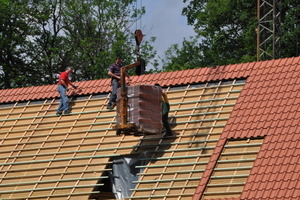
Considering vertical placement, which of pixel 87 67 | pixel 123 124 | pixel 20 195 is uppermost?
pixel 123 124

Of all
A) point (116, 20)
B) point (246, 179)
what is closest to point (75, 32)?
point (116, 20)

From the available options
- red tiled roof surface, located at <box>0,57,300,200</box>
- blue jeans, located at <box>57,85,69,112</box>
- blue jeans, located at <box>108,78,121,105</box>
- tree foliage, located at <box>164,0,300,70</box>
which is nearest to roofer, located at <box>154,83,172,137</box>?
red tiled roof surface, located at <box>0,57,300,200</box>

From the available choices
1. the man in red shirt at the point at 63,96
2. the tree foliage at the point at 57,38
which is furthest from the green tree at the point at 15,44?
the man in red shirt at the point at 63,96

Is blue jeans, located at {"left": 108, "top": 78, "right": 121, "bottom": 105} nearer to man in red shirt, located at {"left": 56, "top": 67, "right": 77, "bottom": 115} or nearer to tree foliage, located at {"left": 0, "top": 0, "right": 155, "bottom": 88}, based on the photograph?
man in red shirt, located at {"left": 56, "top": 67, "right": 77, "bottom": 115}

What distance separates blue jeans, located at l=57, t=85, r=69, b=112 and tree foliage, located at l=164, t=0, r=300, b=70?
2154 centimetres

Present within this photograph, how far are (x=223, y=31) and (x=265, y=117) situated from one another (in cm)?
2891

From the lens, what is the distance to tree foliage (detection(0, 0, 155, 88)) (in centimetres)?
6116

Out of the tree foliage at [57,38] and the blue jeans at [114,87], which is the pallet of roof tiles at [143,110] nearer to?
the blue jeans at [114,87]

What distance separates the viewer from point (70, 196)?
29.6m

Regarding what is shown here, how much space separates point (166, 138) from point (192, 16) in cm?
3072

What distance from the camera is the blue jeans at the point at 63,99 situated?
32.8 metres

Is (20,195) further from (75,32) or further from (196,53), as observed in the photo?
(75,32)

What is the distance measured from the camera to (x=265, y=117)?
2933 cm

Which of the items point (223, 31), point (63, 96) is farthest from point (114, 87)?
point (223, 31)
